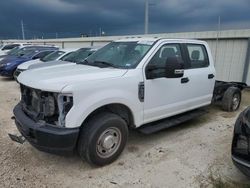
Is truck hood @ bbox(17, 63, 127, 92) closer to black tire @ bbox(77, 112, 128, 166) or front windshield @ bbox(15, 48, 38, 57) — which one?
black tire @ bbox(77, 112, 128, 166)

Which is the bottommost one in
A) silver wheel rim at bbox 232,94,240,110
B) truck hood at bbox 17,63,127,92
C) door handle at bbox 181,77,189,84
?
silver wheel rim at bbox 232,94,240,110

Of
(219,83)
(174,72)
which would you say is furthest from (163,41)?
(219,83)

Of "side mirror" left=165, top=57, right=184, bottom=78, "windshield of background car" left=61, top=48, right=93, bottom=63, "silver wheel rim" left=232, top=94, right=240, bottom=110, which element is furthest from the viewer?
"windshield of background car" left=61, top=48, right=93, bottom=63

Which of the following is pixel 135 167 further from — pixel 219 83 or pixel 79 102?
pixel 219 83

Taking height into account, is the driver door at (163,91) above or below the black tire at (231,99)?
above

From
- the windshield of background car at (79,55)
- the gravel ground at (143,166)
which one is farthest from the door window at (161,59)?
the windshield of background car at (79,55)

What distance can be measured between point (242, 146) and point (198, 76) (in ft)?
7.50

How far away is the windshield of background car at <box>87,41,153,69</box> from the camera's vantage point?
3.96m

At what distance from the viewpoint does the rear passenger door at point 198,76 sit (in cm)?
A: 472

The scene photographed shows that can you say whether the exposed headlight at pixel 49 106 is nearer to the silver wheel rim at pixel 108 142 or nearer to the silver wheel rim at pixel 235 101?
the silver wheel rim at pixel 108 142

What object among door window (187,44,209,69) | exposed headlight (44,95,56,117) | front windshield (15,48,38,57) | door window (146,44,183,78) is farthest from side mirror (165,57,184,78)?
front windshield (15,48,38,57)

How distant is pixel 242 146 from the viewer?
9.21 feet

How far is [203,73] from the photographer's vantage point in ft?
16.4

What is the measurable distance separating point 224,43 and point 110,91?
27.6 feet
